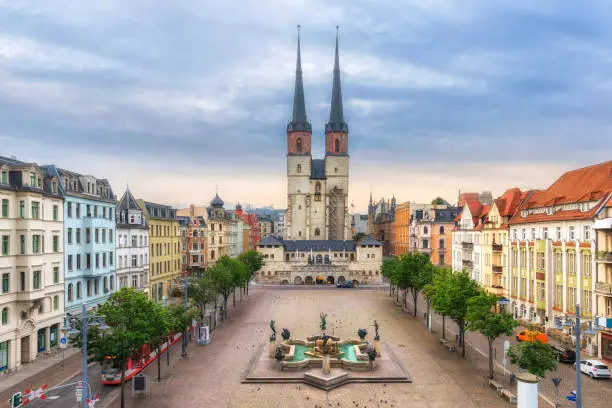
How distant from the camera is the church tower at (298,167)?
153 metres

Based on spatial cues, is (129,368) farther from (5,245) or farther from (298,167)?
(298,167)

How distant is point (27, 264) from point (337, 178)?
385 ft

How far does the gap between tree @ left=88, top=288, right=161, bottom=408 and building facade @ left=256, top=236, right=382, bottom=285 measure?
85.7 m

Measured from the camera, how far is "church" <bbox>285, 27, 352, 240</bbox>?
6053 inches

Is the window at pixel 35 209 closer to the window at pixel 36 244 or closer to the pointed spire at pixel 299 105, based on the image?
the window at pixel 36 244

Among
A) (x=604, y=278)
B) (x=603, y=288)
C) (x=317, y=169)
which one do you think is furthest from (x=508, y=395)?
(x=317, y=169)

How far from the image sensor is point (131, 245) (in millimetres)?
70625

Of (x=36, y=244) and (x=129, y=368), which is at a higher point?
(x=36, y=244)

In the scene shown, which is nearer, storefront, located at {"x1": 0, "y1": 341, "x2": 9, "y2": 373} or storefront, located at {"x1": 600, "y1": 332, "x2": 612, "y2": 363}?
storefront, located at {"x1": 0, "y1": 341, "x2": 9, "y2": 373}

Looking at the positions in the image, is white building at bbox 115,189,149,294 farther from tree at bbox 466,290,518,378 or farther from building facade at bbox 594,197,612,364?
building facade at bbox 594,197,612,364

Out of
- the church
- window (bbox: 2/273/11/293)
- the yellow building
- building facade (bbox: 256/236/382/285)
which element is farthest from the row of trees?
the church

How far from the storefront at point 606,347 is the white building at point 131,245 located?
49550 millimetres

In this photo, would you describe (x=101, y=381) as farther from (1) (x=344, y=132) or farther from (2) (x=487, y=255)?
(1) (x=344, y=132)

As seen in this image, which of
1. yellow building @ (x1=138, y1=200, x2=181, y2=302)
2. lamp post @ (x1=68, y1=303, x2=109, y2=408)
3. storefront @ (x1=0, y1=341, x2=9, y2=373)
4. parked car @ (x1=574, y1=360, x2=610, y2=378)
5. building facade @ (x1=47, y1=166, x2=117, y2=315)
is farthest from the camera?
yellow building @ (x1=138, y1=200, x2=181, y2=302)
